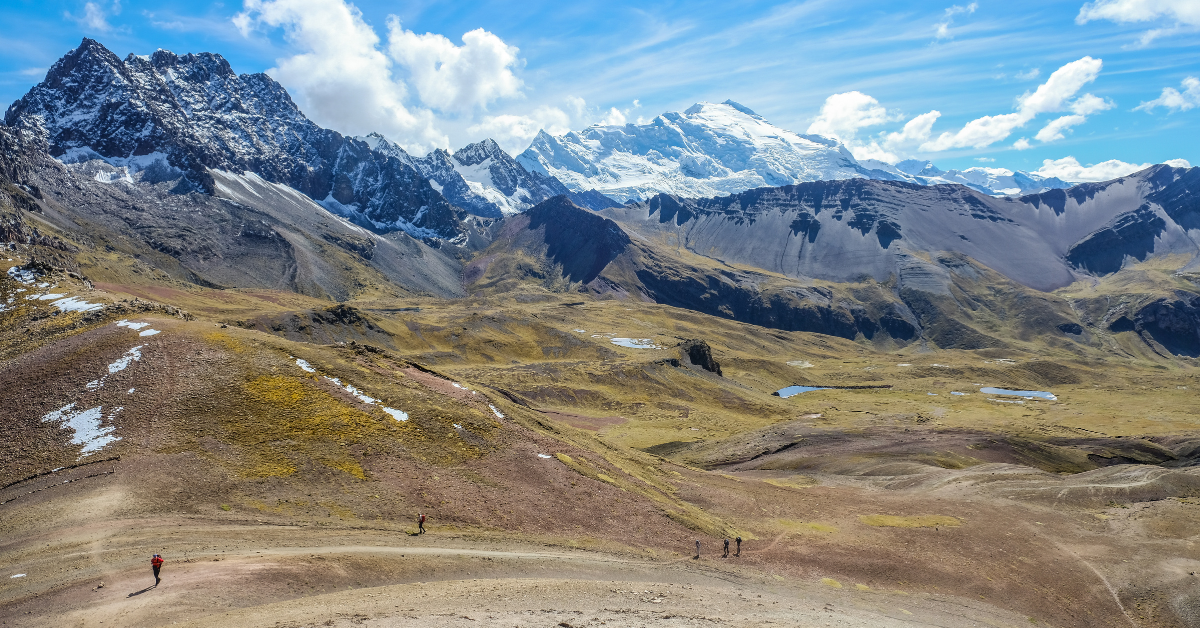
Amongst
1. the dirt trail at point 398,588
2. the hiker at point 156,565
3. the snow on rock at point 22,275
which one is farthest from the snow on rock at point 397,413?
the snow on rock at point 22,275

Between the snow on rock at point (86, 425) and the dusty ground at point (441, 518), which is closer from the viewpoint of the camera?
the dusty ground at point (441, 518)

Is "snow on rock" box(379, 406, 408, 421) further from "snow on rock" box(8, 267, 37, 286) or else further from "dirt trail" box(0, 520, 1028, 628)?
"snow on rock" box(8, 267, 37, 286)

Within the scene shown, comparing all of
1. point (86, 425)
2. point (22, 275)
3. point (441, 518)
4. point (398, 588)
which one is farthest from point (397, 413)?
point (22, 275)

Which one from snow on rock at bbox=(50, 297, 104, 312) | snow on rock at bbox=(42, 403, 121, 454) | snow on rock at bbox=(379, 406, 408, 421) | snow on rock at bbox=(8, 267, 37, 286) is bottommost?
snow on rock at bbox=(379, 406, 408, 421)

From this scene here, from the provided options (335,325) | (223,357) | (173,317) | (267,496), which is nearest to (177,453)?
(267,496)

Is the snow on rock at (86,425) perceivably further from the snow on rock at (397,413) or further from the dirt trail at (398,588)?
the snow on rock at (397,413)

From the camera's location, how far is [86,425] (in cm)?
4831

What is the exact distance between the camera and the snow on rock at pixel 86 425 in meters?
46.9

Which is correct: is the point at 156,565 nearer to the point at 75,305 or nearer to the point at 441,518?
the point at 441,518

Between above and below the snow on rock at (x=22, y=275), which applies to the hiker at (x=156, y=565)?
below

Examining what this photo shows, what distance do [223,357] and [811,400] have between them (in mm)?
169304

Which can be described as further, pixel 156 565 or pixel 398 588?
pixel 398 588

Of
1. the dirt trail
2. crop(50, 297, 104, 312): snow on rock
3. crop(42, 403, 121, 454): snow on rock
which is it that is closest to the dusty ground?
the dirt trail

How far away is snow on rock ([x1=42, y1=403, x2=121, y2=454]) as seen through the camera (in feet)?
154
